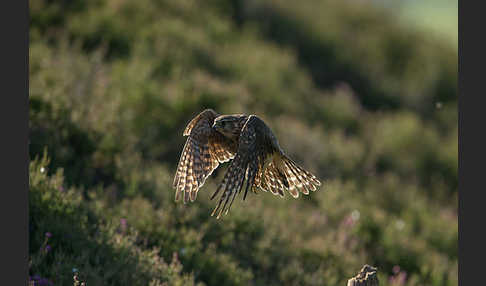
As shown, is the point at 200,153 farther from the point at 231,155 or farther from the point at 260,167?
the point at 260,167

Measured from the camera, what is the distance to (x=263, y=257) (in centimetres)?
671

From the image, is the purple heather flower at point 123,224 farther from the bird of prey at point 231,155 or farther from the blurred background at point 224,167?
the bird of prey at point 231,155

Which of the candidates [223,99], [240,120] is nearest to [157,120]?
[223,99]

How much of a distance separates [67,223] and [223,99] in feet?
14.6

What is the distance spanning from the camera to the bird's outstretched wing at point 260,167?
4285mm

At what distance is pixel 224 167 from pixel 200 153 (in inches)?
138

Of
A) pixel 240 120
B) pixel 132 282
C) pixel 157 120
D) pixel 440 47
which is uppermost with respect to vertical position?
pixel 440 47

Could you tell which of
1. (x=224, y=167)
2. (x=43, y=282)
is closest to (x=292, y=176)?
(x=43, y=282)

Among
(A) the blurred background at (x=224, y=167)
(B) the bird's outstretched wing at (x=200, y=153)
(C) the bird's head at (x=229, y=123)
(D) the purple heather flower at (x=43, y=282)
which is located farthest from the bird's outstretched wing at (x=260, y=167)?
(D) the purple heather flower at (x=43, y=282)

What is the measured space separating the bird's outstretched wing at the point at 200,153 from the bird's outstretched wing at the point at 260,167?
1.05 feet

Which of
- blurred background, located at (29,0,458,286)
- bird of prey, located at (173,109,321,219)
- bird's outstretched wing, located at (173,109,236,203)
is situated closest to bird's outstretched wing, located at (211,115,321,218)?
bird of prey, located at (173,109,321,219)

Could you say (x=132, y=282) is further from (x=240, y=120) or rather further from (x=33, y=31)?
(x=33, y=31)

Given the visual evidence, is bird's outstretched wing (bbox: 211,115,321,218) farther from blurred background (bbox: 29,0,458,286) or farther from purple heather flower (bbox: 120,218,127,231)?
purple heather flower (bbox: 120,218,127,231)

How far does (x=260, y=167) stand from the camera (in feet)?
15.8
